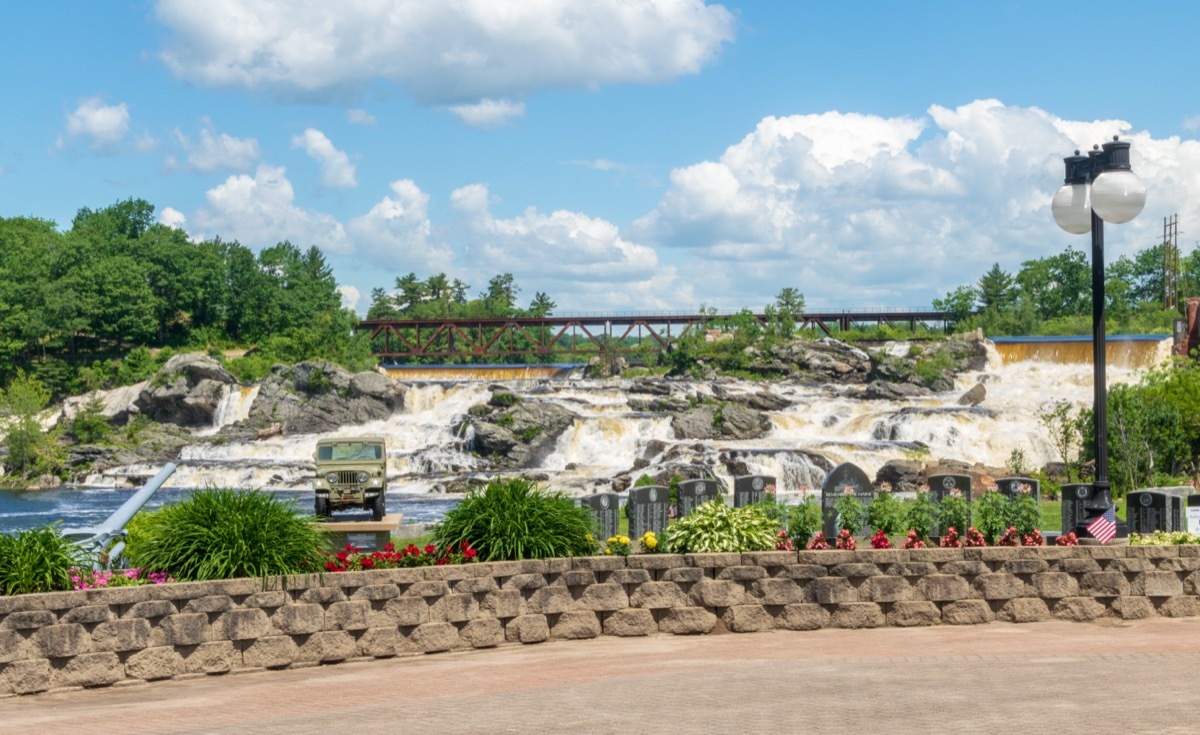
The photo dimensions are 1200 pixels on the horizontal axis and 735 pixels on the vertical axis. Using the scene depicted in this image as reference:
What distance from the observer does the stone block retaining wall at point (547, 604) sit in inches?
446

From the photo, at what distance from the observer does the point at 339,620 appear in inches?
479

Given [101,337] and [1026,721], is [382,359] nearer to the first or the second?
[101,337]

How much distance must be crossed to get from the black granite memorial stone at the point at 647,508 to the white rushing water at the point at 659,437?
21800 millimetres

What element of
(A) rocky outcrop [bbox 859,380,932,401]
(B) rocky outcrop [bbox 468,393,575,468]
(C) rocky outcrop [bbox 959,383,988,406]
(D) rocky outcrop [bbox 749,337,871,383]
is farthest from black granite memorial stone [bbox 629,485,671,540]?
(D) rocky outcrop [bbox 749,337,871,383]

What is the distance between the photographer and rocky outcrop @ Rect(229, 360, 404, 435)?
63.0 m

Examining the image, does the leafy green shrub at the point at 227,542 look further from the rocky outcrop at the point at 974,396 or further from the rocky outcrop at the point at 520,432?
the rocky outcrop at the point at 974,396

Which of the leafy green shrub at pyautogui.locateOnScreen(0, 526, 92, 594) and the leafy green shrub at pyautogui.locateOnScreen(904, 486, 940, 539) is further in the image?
the leafy green shrub at pyautogui.locateOnScreen(904, 486, 940, 539)

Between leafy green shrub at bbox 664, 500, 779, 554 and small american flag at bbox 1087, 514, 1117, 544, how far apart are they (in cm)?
343

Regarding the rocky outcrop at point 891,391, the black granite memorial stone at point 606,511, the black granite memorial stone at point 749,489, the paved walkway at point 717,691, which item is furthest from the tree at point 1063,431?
the paved walkway at point 717,691

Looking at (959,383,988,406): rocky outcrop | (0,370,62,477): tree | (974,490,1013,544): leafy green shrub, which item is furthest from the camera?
(959,383,988,406): rocky outcrop

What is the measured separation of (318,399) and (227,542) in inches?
2114

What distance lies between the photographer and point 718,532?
13.7 metres

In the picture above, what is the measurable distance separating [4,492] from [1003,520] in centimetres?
5109

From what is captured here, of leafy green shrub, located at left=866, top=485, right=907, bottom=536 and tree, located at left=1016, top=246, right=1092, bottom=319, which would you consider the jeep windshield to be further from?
tree, located at left=1016, top=246, right=1092, bottom=319
